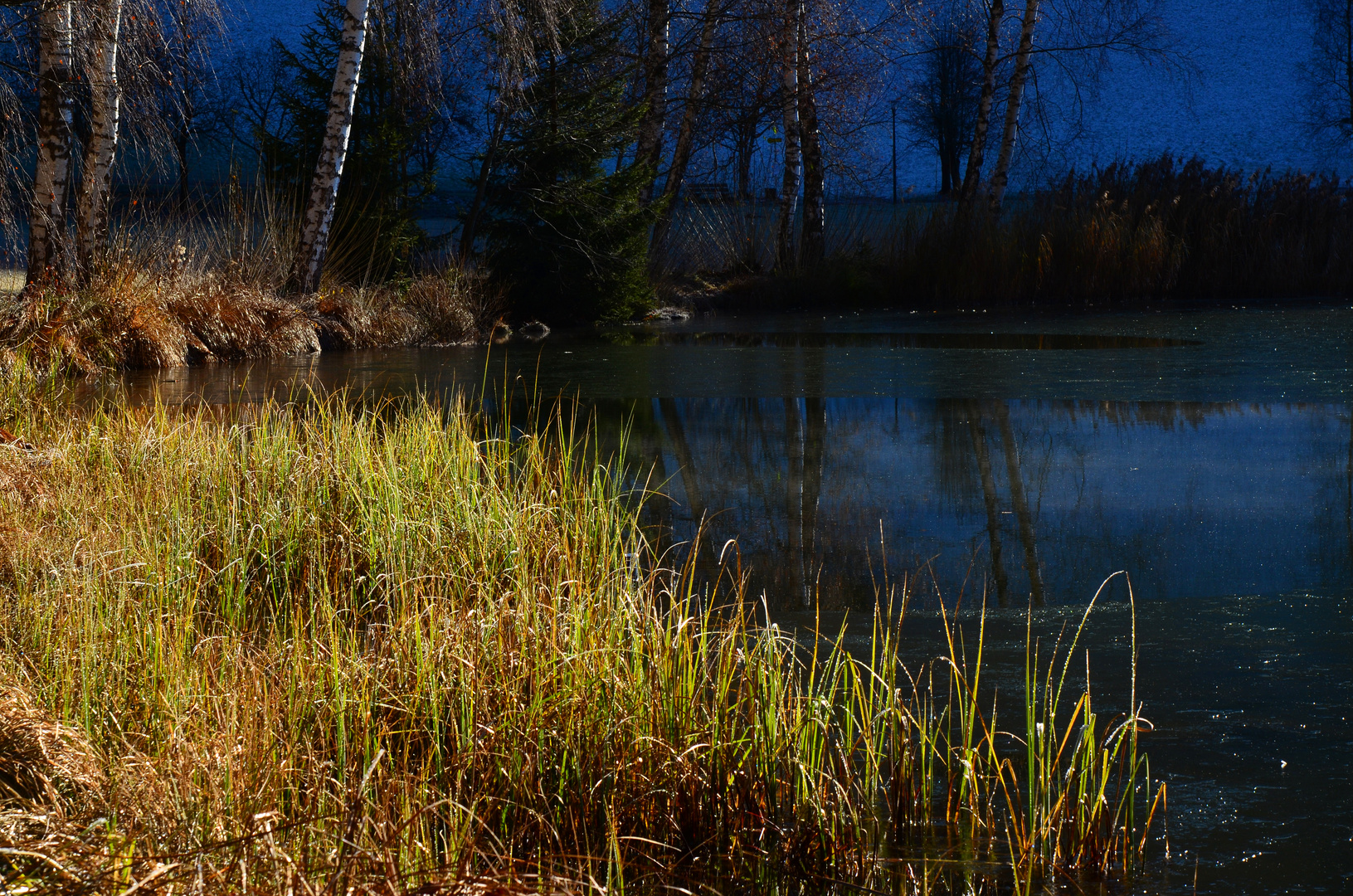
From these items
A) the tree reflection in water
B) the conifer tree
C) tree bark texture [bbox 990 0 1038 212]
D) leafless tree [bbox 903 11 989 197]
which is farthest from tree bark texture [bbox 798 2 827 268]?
leafless tree [bbox 903 11 989 197]

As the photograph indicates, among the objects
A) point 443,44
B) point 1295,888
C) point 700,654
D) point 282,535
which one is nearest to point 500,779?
point 700,654

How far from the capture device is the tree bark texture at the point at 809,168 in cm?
1627

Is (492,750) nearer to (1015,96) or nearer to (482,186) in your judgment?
(482,186)

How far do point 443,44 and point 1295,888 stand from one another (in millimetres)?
11830

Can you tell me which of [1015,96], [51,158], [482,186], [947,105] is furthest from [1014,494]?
[947,105]

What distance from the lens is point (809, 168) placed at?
17.5 metres

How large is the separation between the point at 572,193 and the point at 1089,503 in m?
9.34

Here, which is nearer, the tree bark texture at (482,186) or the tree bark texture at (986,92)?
the tree bark texture at (482,186)

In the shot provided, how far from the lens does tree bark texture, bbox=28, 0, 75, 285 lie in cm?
850

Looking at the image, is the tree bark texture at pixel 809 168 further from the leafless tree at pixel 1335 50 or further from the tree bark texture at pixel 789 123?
the leafless tree at pixel 1335 50

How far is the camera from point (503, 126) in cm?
1300

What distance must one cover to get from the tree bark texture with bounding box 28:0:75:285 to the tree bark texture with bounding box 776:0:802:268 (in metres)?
9.02

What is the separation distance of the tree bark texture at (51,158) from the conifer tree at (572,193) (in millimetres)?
4959

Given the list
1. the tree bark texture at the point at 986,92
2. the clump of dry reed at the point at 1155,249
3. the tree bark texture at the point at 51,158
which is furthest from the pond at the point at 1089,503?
the tree bark texture at the point at 986,92
